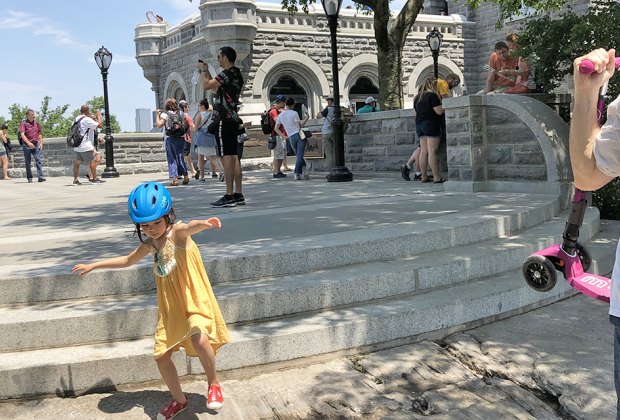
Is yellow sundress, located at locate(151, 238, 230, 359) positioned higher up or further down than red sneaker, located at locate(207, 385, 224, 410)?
higher up

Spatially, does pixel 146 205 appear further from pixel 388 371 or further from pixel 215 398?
pixel 388 371

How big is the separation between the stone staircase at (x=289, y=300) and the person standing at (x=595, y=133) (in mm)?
2483

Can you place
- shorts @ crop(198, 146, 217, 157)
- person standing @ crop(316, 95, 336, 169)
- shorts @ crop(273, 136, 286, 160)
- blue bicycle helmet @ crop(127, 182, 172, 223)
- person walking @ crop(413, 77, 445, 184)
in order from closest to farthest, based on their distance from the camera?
1. blue bicycle helmet @ crop(127, 182, 172, 223)
2. person walking @ crop(413, 77, 445, 184)
3. person standing @ crop(316, 95, 336, 169)
4. shorts @ crop(198, 146, 217, 157)
5. shorts @ crop(273, 136, 286, 160)

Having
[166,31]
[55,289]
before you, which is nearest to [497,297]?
[55,289]

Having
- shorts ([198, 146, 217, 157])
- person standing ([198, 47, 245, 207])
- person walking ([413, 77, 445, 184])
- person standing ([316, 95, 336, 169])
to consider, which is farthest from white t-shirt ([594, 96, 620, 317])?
shorts ([198, 146, 217, 157])

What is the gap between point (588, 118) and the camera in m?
1.95

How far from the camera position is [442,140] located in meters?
11.1

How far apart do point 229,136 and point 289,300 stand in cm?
368

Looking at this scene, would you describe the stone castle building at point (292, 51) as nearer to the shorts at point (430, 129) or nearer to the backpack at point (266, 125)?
the backpack at point (266, 125)

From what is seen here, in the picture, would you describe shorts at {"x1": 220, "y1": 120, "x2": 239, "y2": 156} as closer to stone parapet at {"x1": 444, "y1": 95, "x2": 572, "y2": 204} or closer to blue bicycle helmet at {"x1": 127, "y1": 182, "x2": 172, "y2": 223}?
stone parapet at {"x1": 444, "y1": 95, "x2": 572, "y2": 204}

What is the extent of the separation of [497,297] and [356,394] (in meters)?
1.78

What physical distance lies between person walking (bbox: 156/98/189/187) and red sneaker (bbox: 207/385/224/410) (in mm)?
8642

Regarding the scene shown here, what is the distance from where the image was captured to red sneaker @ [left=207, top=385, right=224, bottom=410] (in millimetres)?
3486

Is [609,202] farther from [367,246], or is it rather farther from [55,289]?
[55,289]
